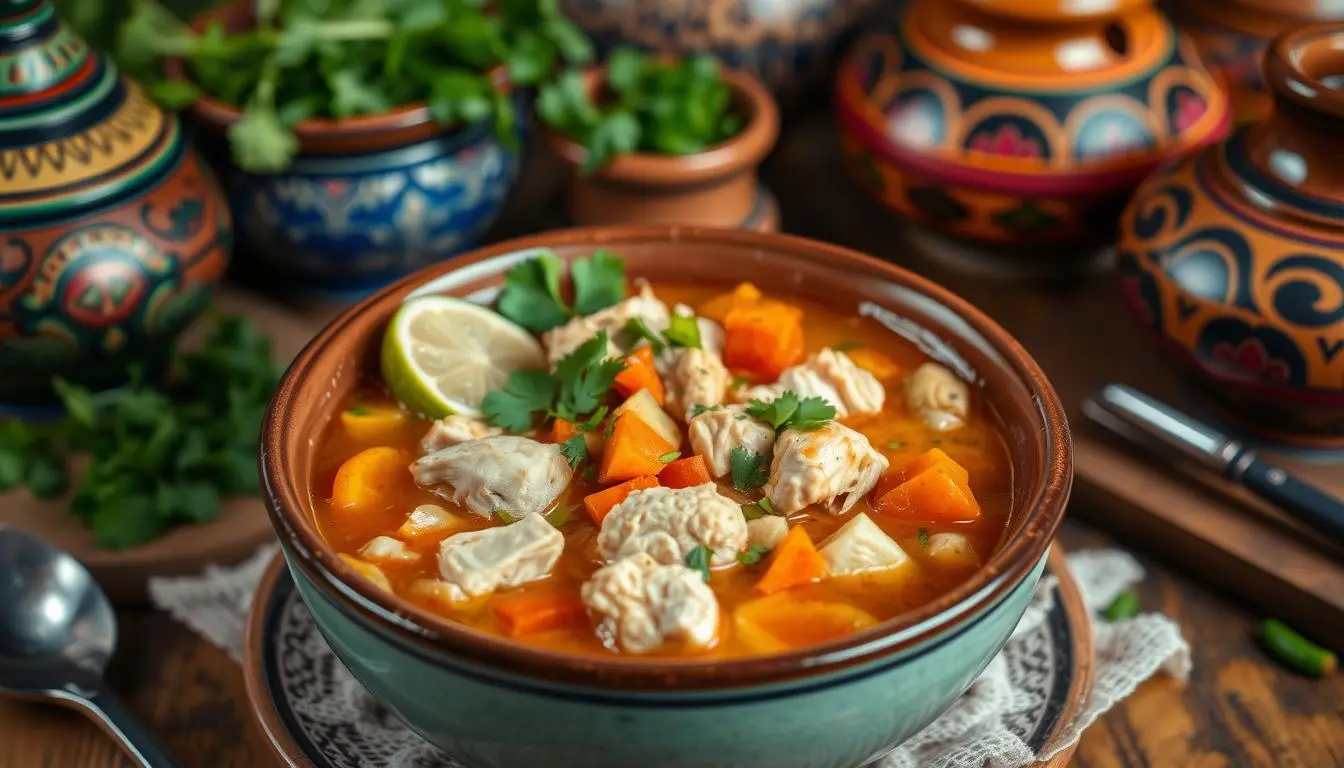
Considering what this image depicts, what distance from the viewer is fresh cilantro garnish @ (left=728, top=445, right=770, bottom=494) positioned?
2248mm

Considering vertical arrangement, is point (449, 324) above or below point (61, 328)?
above

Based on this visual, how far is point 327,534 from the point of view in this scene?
7.13 ft

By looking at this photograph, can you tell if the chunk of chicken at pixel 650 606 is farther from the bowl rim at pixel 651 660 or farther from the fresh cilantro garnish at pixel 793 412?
the fresh cilantro garnish at pixel 793 412

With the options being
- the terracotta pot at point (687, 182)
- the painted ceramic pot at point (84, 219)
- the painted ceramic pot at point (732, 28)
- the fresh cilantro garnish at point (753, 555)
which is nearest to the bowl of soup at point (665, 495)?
the fresh cilantro garnish at point (753, 555)

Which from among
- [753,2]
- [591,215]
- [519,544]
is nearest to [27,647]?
[519,544]

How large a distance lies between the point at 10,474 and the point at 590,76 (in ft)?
5.81

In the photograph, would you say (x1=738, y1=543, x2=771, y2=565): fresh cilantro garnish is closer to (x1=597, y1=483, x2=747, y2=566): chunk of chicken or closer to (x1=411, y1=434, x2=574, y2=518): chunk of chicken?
(x1=597, y1=483, x2=747, y2=566): chunk of chicken

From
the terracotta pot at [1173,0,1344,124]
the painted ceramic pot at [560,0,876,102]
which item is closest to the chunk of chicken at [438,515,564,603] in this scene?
the painted ceramic pot at [560,0,876,102]

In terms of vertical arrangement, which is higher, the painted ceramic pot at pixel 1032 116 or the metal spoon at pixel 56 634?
the painted ceramic pot at pixel 1032 116

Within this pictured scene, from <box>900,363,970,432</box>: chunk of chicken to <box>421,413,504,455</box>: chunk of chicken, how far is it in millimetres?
750

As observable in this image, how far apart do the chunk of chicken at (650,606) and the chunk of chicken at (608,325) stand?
2.12 ft

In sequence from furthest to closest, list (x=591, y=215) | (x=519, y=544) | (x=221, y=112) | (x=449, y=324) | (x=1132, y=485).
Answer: (x=591, y=215) → (x=221, y=112) → (x=1132, y=485) → (x=449, y=324) → (x=519, y=544)

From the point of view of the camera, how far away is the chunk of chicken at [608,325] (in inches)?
98.4

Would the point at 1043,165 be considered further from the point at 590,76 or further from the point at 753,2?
the point at 590,76
